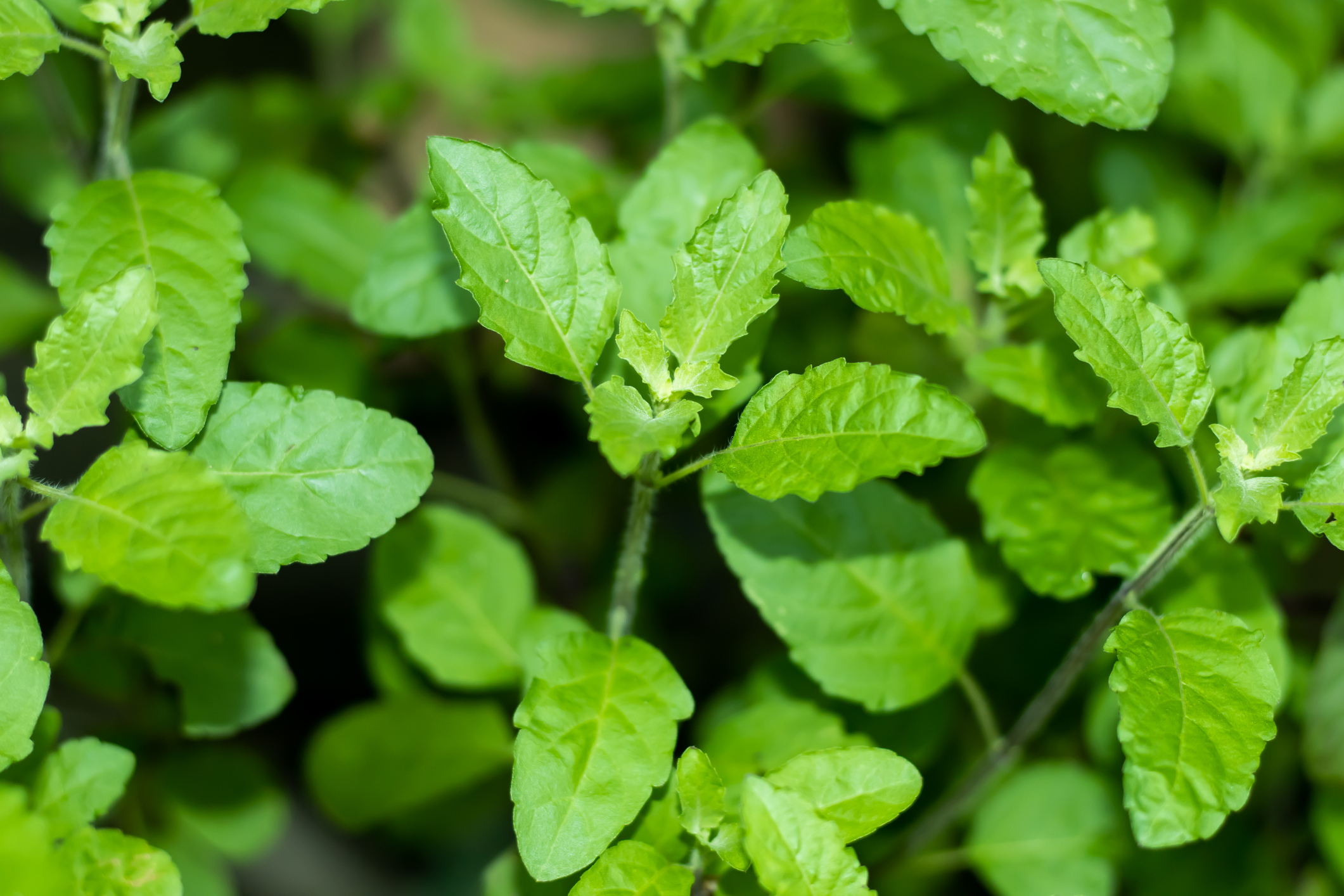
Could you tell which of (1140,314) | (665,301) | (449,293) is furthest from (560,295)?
(1140,314)

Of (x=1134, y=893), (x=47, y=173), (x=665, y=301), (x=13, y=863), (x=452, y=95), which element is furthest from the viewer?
(x=452, y=95)

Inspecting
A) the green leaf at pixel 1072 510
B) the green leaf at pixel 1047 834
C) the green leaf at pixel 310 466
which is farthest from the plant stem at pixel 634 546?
the green leaf at pixel 1047 834

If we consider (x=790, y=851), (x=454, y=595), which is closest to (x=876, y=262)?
(x=790, y=851)

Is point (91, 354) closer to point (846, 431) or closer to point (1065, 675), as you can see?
point (846, 431)

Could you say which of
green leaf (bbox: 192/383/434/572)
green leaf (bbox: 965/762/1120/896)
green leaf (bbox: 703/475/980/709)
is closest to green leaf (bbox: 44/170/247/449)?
green leaf (bbox: 192/383/434/572)

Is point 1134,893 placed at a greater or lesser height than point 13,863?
lesser

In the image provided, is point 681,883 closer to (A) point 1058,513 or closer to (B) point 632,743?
(B) point 632,743

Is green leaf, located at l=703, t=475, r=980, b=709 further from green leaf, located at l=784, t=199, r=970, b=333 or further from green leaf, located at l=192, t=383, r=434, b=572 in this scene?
green leaf, located at l=192, t=383, r=434, b=572

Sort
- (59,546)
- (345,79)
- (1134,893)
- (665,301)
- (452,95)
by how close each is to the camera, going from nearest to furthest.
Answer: (59,546), (665,301), (1134,893), (452,95), (345,79)
